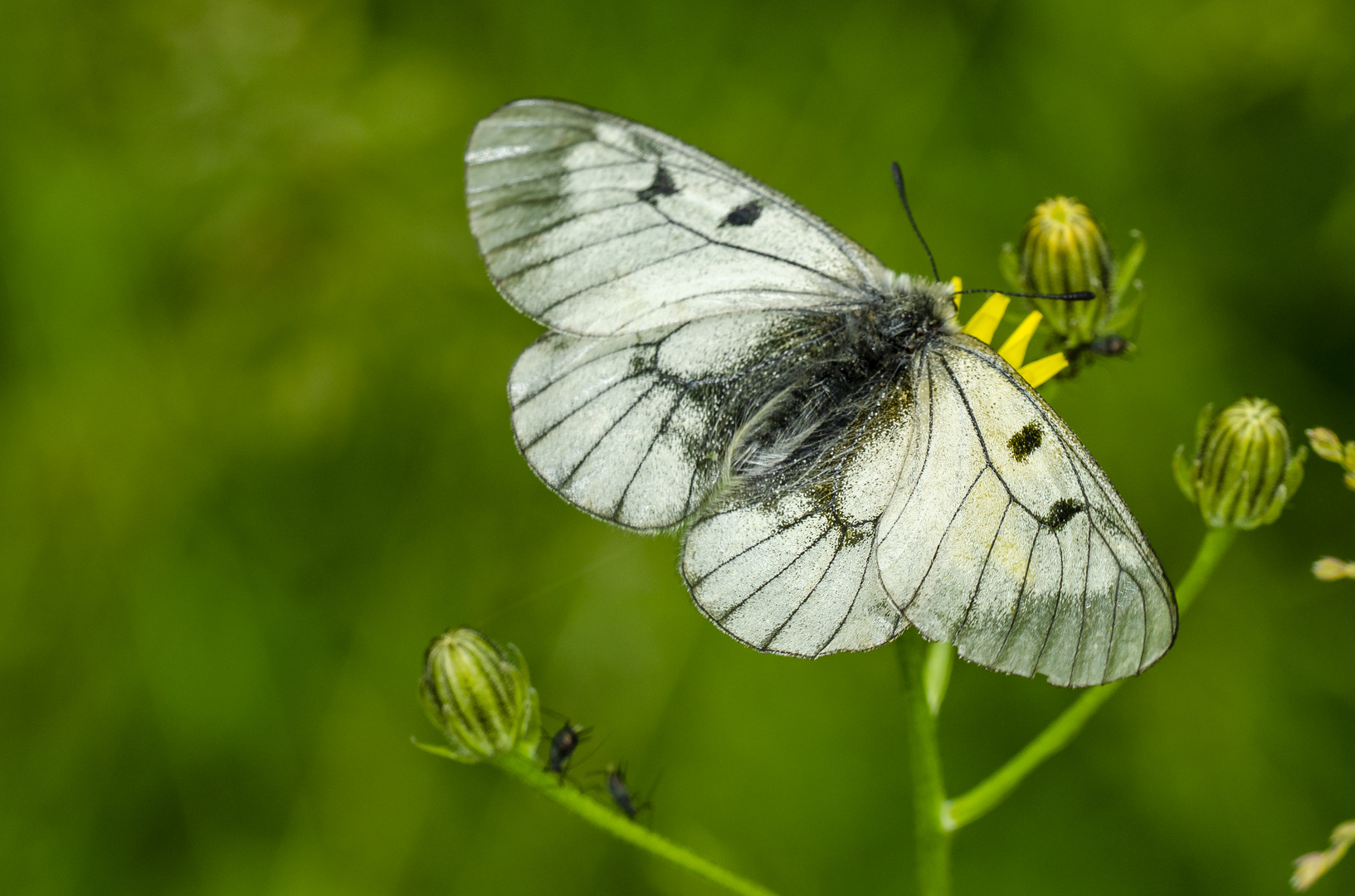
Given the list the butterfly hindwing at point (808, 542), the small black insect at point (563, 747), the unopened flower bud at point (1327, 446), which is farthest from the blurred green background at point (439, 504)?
the unopened flower bud at point (1327, 446)

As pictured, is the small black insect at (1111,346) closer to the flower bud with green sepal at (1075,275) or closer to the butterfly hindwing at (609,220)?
the flower bud with green sepal at (1075,275)

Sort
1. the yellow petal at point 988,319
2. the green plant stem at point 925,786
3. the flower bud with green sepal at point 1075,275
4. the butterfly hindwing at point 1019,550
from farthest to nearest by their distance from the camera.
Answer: the flower bud with green sepal at point 1075,275
the yellow petal at point 988,319
the green plant stem at point 925,786
the butterfly hindwing at point 1019,550

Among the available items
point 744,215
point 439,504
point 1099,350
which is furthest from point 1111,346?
point 439,504

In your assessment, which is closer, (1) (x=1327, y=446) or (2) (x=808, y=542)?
(1) (x=1327, y=446)

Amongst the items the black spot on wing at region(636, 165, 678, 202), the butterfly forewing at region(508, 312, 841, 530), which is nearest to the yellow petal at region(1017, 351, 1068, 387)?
the butterfly forewing at region(508, 312, 841, 530)

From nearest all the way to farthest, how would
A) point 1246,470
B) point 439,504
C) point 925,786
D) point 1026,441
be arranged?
point 1026,441 → point 925,786 → point 1246,470 → point 439,504

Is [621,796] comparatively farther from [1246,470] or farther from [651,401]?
[1246,470]

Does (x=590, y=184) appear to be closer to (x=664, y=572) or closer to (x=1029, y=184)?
(x=664, y=572)
